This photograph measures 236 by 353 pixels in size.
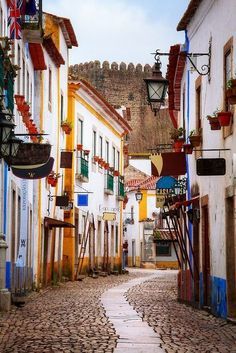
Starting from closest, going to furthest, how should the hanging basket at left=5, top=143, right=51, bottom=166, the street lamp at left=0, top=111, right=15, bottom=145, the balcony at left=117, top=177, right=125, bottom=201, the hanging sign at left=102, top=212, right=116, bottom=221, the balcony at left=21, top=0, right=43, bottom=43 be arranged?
the street lamp at left=0, top=111, right=15, bottom=145, the hanging basket at left=5, top=143, right=51, bottom=166, the balcony at left=21, top=0, right=43, bottom=43, the hanging sign at left=102, top=212, right=116, bottom=221, the balcony at left=117, top=177, right=125, bottom=201

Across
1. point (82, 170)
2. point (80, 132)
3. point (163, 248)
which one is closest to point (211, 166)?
point (82, 170)

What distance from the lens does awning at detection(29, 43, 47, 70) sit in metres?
23.6

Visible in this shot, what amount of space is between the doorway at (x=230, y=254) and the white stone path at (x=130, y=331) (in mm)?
1507

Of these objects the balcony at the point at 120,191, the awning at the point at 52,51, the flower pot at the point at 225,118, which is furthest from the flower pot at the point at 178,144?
the balcony at the point at 120,191

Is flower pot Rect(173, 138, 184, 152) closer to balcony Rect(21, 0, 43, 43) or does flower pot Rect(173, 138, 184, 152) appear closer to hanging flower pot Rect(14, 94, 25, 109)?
hanging flower pot Rect(14, 94, 25, 109)

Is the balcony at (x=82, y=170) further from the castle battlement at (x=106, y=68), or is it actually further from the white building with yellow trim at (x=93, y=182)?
the castle battlement at (x=106, y=68)

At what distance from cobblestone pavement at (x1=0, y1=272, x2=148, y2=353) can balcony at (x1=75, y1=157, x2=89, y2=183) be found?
14.1m

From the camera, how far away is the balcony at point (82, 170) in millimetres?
34969

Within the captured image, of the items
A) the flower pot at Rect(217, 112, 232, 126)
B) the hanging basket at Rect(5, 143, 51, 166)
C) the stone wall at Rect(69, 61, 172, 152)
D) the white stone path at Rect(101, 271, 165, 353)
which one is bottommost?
the white stone path at Rect(101, 271, 165, 353)

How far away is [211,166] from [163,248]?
51616mm

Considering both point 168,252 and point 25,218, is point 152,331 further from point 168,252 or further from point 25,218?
point 168,252

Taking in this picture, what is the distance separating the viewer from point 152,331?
13.4 metres

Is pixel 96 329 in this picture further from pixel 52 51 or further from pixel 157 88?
pixel 52 51

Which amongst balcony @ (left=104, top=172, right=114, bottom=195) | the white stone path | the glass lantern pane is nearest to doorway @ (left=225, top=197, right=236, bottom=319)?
the white stone path
